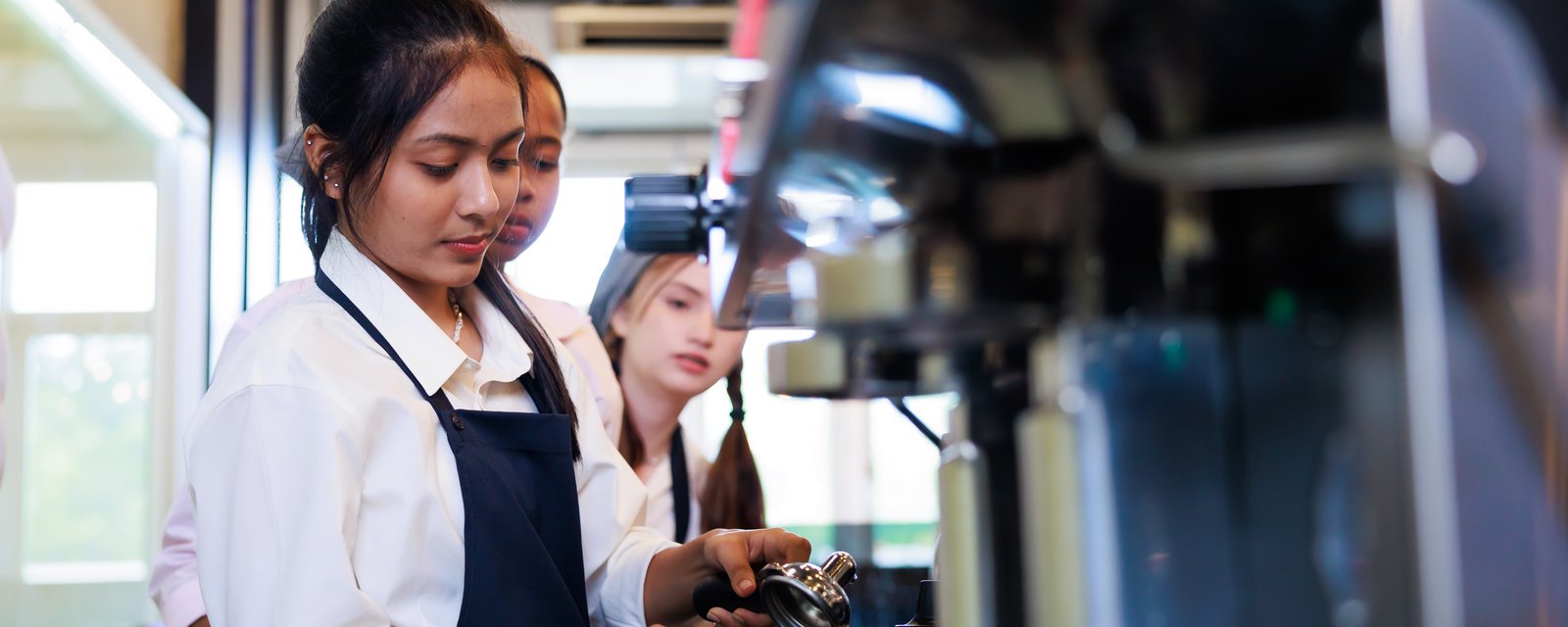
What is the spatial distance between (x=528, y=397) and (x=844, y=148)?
69 centimetres

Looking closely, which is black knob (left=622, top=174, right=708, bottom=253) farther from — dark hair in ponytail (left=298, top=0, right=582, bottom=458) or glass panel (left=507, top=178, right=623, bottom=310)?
glass panel (left=507, top=178, right=623, bottom=310)

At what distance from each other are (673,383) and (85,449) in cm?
111

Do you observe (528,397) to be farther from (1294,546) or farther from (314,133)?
(1294,546)

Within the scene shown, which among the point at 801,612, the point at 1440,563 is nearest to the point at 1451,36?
the point at 1440,563

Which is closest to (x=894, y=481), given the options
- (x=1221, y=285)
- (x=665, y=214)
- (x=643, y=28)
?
(x=643, y=28)

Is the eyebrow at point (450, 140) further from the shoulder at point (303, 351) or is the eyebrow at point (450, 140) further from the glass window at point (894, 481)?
the glass window at point (894, 481)

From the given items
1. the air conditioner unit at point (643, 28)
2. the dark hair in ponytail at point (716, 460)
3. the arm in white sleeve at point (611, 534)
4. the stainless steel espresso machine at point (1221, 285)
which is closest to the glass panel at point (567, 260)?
the air conditioner unit at point (643, 28)

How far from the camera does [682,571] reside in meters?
1.05

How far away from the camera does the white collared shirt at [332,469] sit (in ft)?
2.70

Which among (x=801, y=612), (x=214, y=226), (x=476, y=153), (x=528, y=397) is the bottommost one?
(x=801, y=612)

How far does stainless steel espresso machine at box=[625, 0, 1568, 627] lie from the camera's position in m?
0.39

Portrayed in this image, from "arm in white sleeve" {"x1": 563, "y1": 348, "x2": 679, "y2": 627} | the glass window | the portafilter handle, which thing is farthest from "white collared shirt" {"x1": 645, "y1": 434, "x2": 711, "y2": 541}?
the glass window

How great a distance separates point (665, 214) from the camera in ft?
2.29

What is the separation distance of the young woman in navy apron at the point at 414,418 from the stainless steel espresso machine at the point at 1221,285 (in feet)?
1.69
